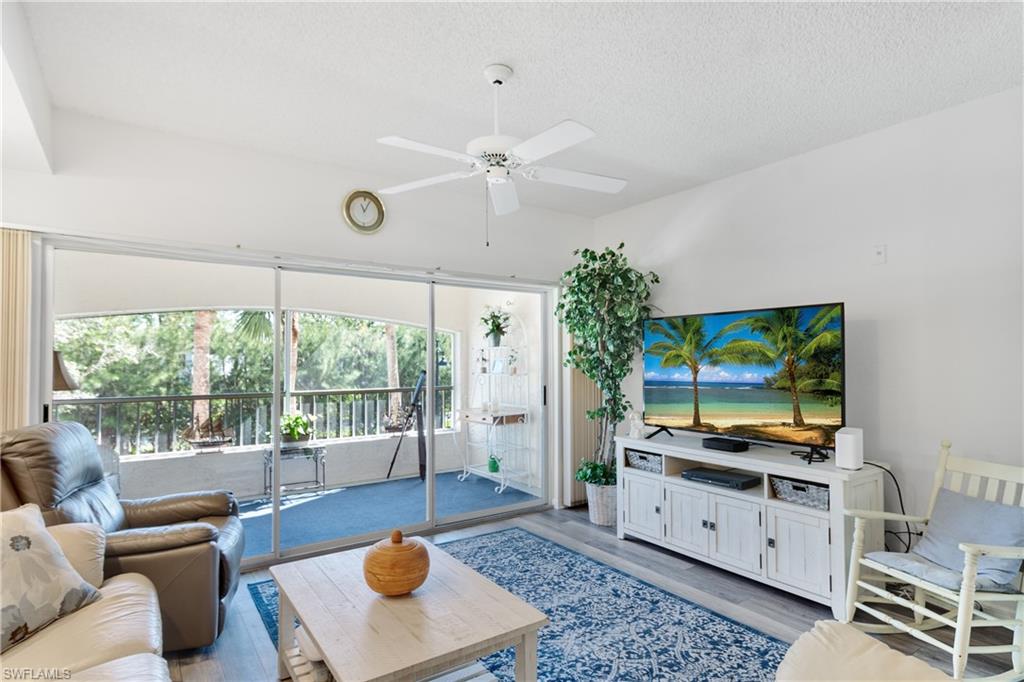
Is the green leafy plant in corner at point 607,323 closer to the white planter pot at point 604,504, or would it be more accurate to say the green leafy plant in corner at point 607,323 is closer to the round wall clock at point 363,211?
the white planter pot at point 604,504

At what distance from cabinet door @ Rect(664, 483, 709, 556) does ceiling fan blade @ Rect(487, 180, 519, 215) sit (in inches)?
86.8

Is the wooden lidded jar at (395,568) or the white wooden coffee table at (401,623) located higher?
the wooden lidded jar at (395,568)

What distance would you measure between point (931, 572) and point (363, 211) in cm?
383

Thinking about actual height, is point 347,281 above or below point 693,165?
below

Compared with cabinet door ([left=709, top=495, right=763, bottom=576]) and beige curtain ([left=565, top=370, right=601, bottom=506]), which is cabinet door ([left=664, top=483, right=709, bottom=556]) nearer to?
cabinet door ([left=709, top=495, right=763, bottom=576])

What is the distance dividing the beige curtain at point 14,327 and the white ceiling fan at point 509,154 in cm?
195

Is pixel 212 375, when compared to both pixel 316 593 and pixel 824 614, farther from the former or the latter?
pixel 824 614

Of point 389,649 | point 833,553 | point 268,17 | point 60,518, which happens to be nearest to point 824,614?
point 833,553

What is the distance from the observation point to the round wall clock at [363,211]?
379 cm

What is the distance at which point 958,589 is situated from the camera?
2.21 meters

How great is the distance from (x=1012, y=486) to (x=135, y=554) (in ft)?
13.0

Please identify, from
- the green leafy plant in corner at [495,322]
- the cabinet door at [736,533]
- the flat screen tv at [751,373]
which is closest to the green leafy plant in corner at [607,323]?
the flat screen tv at [751,373]

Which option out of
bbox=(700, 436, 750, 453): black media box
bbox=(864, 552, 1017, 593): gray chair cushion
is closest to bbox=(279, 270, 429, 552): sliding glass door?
bbox=(700, 436, 750, 453): black media box

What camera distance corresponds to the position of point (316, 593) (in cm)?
205
